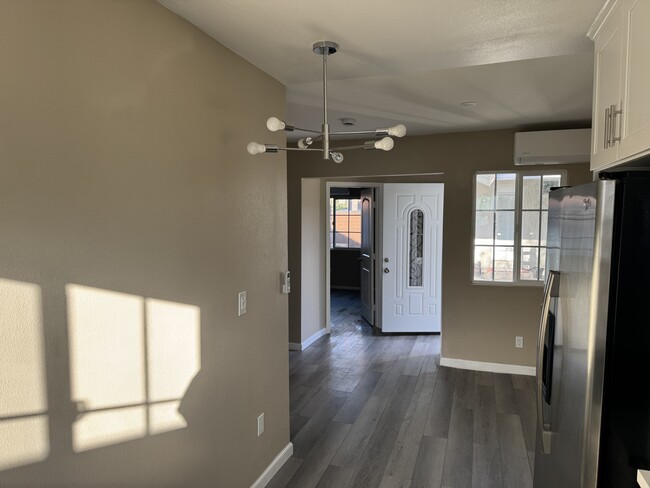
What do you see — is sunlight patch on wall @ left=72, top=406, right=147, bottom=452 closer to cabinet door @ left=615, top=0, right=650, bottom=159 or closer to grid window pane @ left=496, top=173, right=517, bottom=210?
cabinet door @ left=615, top=0, right=650, bottom=159

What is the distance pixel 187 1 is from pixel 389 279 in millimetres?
4696

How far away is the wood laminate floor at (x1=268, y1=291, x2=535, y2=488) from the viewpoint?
2.80 m

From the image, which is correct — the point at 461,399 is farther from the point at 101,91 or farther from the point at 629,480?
the point at 101,91

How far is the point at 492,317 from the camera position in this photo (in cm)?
460

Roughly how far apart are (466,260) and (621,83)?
3211 millimetres

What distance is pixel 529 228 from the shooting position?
4.49 metres

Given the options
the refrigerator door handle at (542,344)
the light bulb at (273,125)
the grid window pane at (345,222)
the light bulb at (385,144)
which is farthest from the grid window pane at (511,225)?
the grid window pane at (345,222)

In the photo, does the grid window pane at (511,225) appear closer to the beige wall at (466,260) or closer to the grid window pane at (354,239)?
the beige wall at (466,260)

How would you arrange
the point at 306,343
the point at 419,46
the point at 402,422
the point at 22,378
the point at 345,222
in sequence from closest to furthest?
the point at 22,378 < the point at 419,46 < the point at 402,422 < the point at 306,343 < the point at 345,222

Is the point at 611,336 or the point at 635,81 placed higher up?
the point at 635,81

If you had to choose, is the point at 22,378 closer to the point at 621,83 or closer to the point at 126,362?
the point at 126,362

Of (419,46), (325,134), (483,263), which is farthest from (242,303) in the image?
(483,263)

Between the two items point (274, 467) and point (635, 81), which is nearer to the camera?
point (635, 81)

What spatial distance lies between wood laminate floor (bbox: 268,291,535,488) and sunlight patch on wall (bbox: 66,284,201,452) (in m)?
1.28
